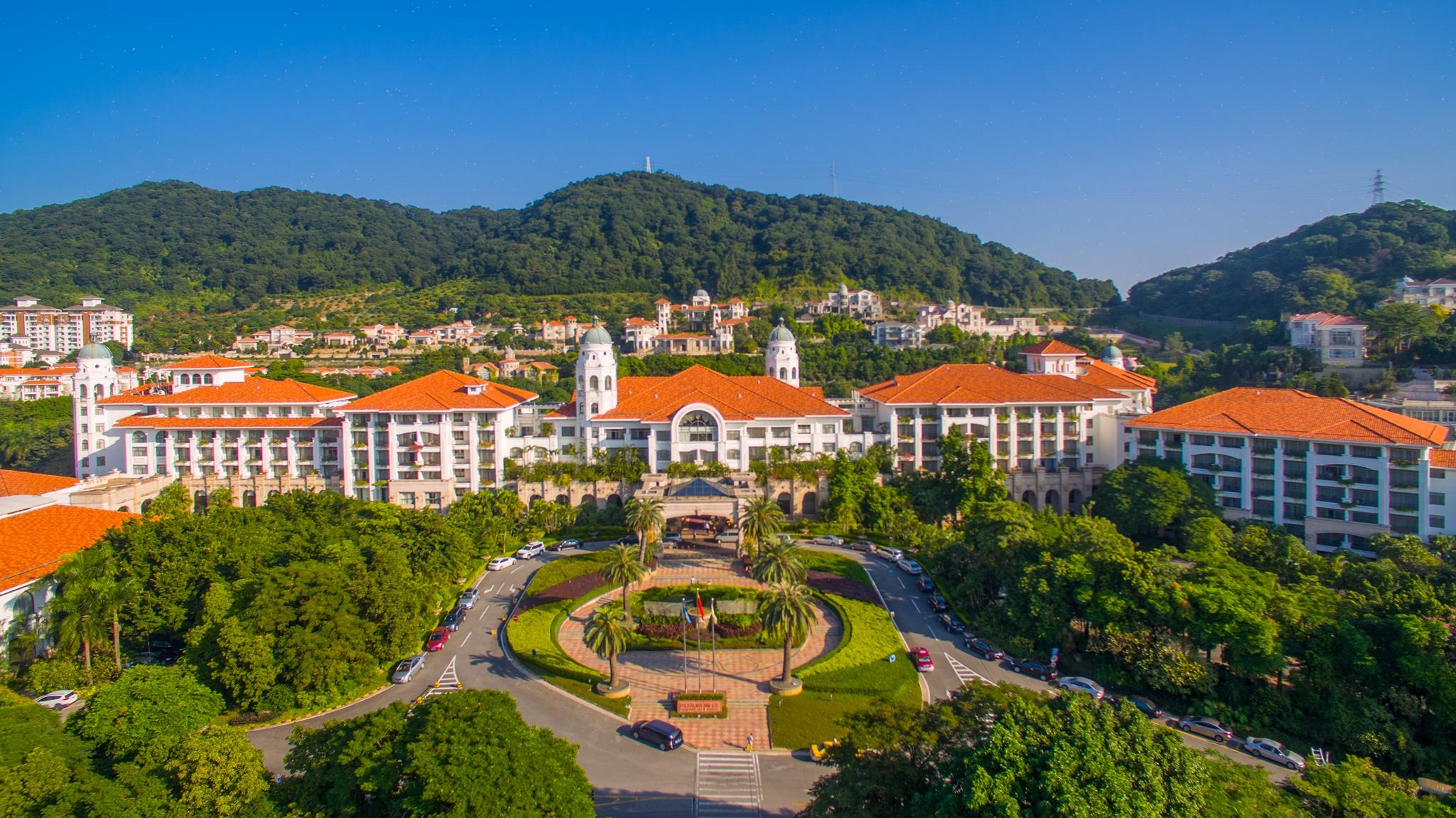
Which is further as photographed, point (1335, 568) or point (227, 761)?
point (1335, 568)

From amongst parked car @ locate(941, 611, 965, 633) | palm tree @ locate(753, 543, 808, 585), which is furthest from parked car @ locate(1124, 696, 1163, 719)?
palm tree @ locate(753, 543, 808, 585)

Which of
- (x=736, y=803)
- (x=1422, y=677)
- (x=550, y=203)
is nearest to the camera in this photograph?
(x=736, y=803)

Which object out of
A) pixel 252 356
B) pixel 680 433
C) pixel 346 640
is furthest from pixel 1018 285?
pixel 346 640

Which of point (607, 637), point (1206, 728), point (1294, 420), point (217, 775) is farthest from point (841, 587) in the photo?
point (1294, 420)

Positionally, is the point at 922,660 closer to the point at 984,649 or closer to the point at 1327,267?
the point at 984,649

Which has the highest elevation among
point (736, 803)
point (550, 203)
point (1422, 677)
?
point (550, 203)

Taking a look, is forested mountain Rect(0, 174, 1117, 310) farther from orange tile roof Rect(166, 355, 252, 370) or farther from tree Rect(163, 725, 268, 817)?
tree Rect(163, 725, 268, 817)

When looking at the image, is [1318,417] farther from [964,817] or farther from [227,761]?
[227,761]
